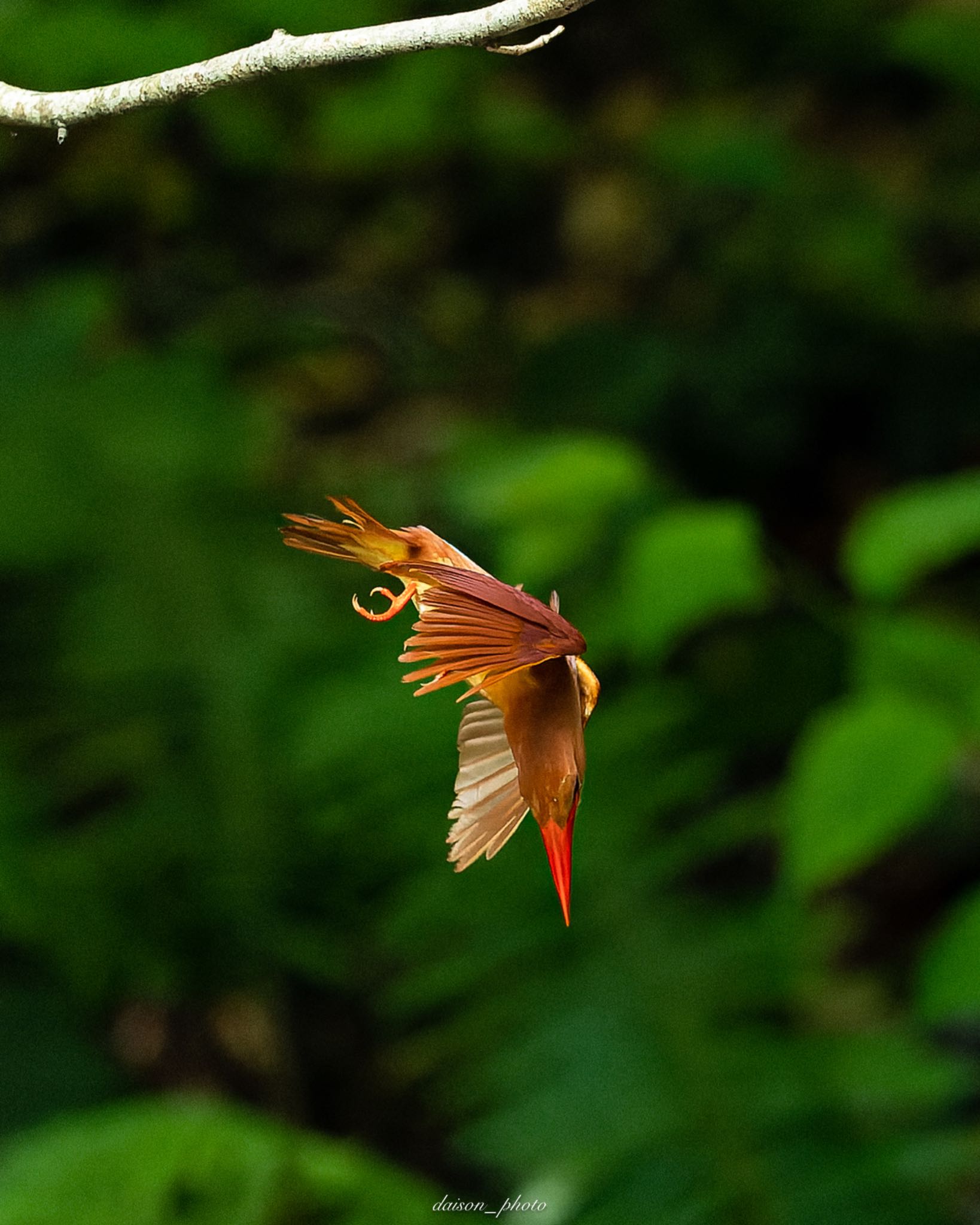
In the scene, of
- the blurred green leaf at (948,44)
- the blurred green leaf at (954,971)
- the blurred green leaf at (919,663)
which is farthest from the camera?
the blurred green leaf at (948,44)

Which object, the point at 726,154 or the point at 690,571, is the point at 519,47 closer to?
the point at 690,571

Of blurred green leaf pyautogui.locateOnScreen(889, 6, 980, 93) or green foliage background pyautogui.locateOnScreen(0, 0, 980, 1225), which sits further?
blurred green leaf pyautogui.locateOnScreen(889, 6, 980, 93)

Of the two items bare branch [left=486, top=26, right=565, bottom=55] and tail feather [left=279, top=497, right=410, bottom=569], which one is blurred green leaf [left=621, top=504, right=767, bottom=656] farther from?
tail feather [left=279, top=497, right=410, bottom=569]

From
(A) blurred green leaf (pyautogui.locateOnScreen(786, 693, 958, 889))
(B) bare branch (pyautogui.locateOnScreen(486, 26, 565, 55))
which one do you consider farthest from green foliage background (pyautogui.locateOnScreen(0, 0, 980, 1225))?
(B) bare branch (pyautogui.locateOnScreen(486, 26, 565, 55))

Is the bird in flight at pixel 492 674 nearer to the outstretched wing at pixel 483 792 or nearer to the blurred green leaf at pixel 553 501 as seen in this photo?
the outstretched wing at pixel 483 792

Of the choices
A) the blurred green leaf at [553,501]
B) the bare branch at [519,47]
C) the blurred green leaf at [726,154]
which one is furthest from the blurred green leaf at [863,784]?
the blurred green leaf at [726,154]

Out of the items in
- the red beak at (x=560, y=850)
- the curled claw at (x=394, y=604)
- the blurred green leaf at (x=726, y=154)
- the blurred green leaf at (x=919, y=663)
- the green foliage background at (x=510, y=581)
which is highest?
the curled claw at (x=394, y=604)

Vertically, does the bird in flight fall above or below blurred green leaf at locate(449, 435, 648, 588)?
above
